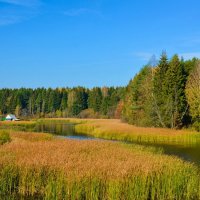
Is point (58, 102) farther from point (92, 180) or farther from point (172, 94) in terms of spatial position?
point (92, 180)

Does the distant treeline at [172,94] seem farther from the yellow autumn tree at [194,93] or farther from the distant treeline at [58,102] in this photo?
the distant treeline at [58,102]

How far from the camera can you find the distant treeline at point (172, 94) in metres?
44.9

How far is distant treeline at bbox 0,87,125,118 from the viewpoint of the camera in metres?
120

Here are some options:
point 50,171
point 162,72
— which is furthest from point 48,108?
point 50,171

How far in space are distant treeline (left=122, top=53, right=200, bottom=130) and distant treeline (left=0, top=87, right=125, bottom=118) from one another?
63.4m

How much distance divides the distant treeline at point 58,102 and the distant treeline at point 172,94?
208 feet

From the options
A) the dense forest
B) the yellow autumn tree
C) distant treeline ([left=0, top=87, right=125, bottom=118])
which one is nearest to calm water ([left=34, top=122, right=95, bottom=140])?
the dense forest

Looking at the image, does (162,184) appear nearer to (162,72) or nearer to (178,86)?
(178,86)

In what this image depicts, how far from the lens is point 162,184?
532 inches

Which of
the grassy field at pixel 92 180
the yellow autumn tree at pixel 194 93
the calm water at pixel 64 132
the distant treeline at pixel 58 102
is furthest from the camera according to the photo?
the distant treeline at pixel 58 102

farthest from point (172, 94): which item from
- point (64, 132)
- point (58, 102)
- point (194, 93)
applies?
point (58, 102)

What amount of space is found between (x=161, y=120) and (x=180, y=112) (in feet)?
8.71

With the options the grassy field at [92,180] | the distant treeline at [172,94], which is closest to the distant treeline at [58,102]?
the distant treeline at [172,94]

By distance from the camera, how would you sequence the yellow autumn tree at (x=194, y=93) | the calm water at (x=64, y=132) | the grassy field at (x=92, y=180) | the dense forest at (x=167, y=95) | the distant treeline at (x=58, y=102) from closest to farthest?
the grassy field at (x=92, y=180) < the yellow autumn tree at (x=194, y=93) < the calm water at (x=64, y=132) < the dense forest at (x=167, y=95) < the distant treeline at (x=58, y=102)
